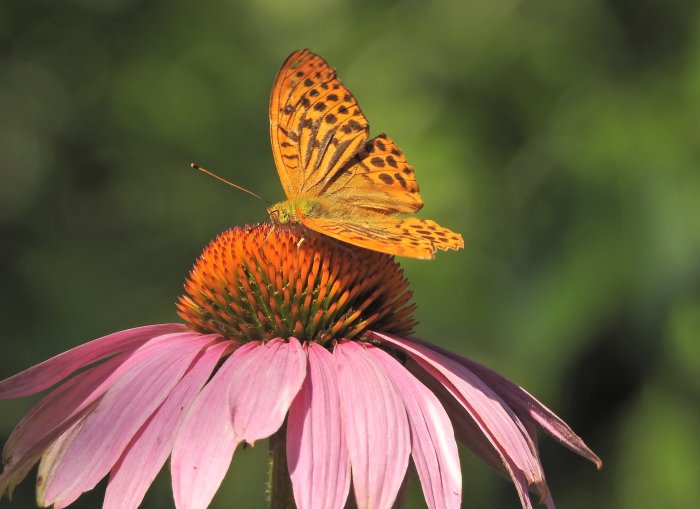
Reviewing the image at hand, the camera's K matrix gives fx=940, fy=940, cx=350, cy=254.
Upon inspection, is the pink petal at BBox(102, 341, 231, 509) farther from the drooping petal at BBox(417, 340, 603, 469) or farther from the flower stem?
the drooping petal at BBox(417, 340, 603, 469)

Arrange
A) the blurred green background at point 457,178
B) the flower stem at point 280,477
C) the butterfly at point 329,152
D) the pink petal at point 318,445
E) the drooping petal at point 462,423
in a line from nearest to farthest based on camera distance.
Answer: the pink petal at point 318,445
the flower stem at point 280,477
the drooping petal at point 462,423
the butterfly at point 329,152
the blurred green background at point 457,178

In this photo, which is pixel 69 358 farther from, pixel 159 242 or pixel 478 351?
pixel 159 242

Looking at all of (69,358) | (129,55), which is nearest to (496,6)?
(129,55)

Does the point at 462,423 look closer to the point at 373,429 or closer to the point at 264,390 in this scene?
Result: the point at 373,429

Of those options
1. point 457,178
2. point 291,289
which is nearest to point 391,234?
point 291,289

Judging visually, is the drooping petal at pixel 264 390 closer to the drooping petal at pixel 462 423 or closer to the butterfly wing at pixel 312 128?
the drooping petal at pixel 462 423

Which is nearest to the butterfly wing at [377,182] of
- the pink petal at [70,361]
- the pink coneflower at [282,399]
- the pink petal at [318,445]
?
the pink coneflower at [282,399]
